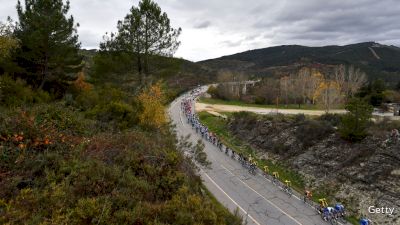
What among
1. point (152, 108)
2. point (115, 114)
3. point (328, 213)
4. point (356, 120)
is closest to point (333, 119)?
point (356, 120)

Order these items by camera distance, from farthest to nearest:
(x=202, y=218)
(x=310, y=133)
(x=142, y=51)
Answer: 1. (x=310, y=133)
2. (x=142, y=51)
3. (x=202, y=218)

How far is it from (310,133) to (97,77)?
67.9ft

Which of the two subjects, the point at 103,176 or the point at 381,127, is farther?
the point at 381,127

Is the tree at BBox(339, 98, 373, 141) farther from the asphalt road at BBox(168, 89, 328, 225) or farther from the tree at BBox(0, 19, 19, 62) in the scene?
the tree at BBox(0, 19, 19, 62)

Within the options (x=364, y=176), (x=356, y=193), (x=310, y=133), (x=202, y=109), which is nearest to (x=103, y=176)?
(x=356, y=193)

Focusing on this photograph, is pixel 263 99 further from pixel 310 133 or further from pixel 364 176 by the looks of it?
pixel 364 176

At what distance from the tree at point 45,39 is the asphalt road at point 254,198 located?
10.9 metres

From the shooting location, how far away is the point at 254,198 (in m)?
24.0

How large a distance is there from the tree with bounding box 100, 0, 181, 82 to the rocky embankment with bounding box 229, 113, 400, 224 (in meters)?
15.2

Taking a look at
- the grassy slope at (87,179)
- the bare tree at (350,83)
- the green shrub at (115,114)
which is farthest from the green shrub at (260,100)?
the grassy slope at (87,179)

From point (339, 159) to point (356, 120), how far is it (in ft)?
13.0

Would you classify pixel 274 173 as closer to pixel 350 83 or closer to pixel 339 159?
pixel 339 159

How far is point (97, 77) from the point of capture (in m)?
29.8

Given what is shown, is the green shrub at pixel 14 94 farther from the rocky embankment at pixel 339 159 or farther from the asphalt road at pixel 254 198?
the rocky embankment at pixel 339 159
